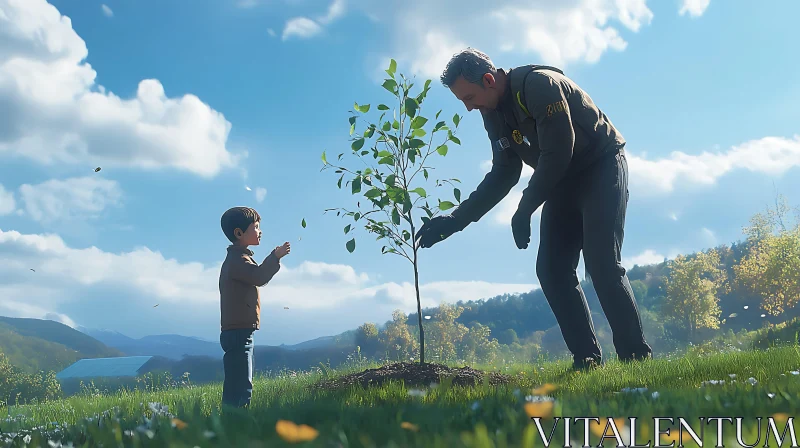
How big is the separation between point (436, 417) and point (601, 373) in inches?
94.5

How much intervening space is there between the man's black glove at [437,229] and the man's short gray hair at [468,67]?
1.10 m

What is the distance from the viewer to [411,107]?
534 cm

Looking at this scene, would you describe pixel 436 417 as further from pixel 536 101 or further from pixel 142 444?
pixel 536 101

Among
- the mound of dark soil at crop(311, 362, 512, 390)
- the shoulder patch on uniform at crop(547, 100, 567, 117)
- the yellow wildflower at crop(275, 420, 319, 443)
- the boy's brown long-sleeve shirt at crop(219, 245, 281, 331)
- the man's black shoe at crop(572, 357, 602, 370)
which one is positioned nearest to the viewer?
the yellow wildflower at crop(275, 420, 319, 443)

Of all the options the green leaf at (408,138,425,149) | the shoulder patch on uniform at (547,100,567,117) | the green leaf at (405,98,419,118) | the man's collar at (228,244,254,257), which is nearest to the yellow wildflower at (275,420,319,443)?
the man's collar at (228,244,254,257)

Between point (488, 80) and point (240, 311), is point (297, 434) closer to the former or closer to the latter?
point (240, 311)

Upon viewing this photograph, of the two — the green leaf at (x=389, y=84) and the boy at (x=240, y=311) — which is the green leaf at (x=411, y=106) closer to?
the green leaf at (x=389, y=84)

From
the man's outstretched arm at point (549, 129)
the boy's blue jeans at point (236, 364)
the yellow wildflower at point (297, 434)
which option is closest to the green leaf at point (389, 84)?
the man's outstretched arm at point (549, 129)

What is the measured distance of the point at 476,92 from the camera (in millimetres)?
4352

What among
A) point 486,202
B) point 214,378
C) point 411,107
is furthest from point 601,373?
point 214,378

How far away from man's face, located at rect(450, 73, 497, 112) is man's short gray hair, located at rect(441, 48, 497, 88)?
0.03 meters

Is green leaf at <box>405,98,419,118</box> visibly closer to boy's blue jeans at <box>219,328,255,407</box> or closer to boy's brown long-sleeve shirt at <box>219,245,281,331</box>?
boy's brown long-sleeve shirt at <box>219,245,281,331</box>

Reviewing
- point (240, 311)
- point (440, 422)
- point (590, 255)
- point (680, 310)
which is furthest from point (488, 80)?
point (680, 310)

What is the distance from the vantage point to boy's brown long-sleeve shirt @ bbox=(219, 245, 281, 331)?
4.28 m
